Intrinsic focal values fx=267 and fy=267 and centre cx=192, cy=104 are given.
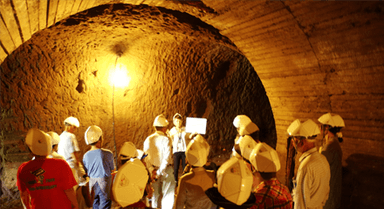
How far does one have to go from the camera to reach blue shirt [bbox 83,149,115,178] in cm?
379

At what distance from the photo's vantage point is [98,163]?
12.5ft

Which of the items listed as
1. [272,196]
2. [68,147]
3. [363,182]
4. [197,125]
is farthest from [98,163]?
[363,182]

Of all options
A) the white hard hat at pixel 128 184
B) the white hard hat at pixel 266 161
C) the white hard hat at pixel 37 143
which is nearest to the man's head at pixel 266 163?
the white hard hat at pixel 266 161

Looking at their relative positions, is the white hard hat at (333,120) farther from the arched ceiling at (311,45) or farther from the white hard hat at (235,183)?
the white hard hat at (235,183)

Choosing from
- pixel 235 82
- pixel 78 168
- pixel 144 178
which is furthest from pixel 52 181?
pixel 235 82

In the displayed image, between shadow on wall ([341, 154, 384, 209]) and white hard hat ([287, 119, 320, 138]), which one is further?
shadow on wall ([341, 154, 384, 209])

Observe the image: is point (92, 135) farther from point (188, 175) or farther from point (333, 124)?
point (333, 124)

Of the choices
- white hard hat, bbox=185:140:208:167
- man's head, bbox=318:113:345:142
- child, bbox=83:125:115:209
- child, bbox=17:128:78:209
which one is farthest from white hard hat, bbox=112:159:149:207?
man's head, bbox=318:113:345:142

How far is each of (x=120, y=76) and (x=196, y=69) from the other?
2642 millimetres

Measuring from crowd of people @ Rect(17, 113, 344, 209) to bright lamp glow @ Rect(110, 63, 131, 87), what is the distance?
11.3 feet

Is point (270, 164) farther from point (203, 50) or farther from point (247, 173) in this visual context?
point (203, 50)


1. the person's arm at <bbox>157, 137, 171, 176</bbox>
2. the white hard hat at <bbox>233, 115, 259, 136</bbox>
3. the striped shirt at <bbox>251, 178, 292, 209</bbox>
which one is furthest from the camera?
the person's arm at <bbox>157, 137, 171, 176</bbox>

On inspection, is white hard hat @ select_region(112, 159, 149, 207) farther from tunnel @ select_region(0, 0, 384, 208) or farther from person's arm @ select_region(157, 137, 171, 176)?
person's arm @ select_region(157, 137, 171, 176)

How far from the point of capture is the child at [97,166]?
12.5 feet
